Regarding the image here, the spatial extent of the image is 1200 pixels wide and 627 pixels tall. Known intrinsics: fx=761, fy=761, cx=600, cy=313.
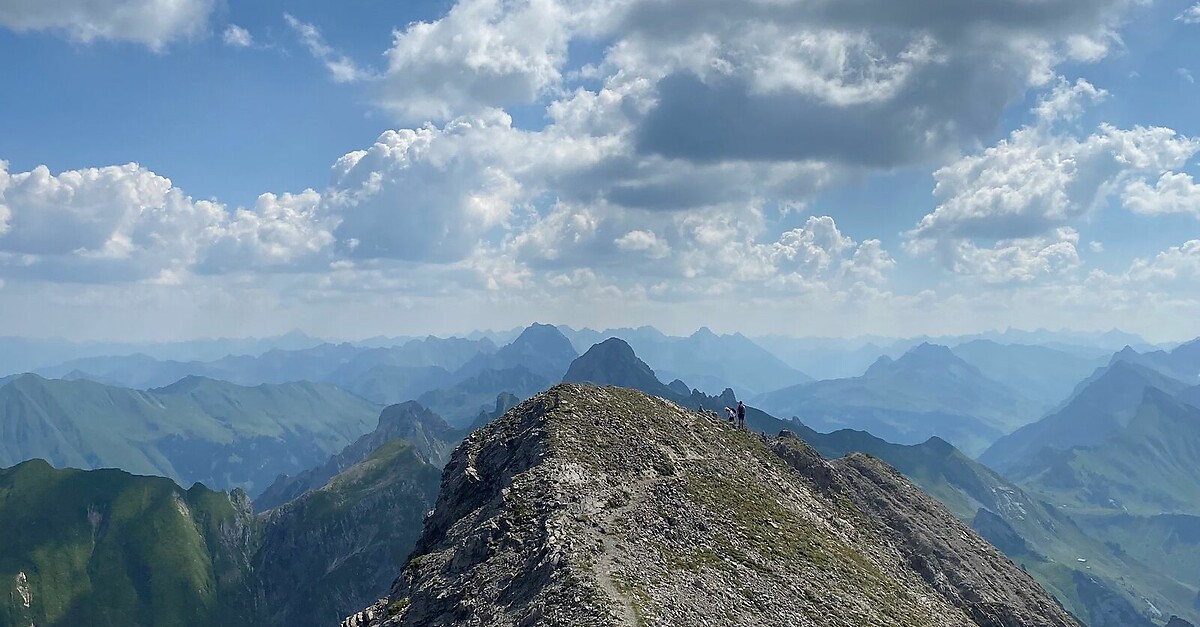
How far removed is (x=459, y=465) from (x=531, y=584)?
31.4 metres

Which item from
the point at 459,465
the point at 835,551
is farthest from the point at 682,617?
the point at 459,465

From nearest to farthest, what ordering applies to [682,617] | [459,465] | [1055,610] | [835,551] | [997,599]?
[682,617] → [835,551] → [459,465] → [997,599] → [1055,610]

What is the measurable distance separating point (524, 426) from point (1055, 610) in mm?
77858

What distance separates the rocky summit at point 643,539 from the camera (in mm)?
47250

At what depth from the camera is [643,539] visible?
2073 inches

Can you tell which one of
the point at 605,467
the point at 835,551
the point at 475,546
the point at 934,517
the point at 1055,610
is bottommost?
the point at 1055,610

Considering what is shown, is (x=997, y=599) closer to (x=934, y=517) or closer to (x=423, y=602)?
(x=934, y=517)

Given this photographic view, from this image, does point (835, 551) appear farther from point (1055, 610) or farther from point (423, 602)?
point (1055, 610)

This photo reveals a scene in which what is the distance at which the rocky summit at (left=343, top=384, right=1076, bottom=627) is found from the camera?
4725 cm

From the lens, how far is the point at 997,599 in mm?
89500

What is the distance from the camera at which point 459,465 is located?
7656cm

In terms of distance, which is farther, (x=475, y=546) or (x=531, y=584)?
(x=475, y=546)

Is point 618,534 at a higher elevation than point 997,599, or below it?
higher

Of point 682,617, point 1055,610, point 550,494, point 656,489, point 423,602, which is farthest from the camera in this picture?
point 1055,610
